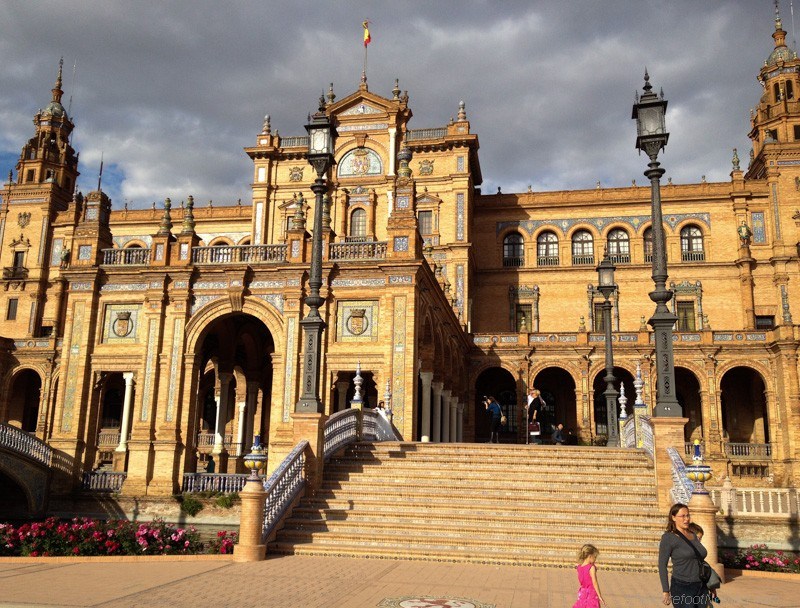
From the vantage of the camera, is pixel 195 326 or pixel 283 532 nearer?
pixel 283 532

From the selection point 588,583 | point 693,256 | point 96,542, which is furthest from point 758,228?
point 588,583

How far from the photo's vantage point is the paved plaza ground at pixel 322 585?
28.3 ft

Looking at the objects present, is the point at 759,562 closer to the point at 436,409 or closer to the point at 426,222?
the point at 436,409

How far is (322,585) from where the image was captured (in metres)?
9.56

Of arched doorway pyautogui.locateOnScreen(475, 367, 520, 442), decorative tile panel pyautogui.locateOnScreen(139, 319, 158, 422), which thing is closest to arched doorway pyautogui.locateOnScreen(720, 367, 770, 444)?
arched doorway pyautogui.locateOnScreen(475, 367, 520, 442)

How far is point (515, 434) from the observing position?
1534 inches

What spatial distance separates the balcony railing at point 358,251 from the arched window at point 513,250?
2176 cm

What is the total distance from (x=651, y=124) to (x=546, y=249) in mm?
30845

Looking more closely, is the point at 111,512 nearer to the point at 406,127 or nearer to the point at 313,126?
the point at 313,126

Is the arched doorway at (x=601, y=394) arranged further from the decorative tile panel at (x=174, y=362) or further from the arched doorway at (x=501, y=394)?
the decorative tile panel at (x=174, y=362)

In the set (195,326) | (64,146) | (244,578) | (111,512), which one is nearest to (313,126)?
(244,578)

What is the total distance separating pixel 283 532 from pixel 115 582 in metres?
3.85

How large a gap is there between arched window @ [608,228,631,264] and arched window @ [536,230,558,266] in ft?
10.6

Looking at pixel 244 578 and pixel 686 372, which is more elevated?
pixel 686 372
